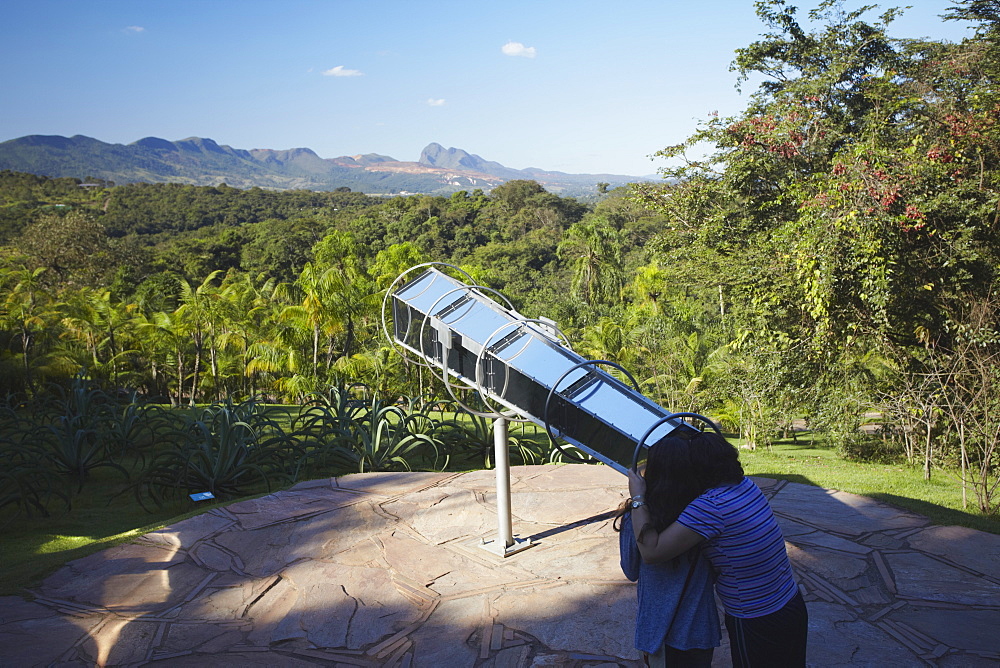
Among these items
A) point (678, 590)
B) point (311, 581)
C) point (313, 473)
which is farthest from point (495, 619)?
point (313, 473)

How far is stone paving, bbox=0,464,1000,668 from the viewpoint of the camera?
3309 mm

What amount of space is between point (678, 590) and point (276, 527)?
11.8ft

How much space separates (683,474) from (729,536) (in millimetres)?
226

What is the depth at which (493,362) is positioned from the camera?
370 centimetres

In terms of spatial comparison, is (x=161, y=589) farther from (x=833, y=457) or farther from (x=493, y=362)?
(x=833, y=457)

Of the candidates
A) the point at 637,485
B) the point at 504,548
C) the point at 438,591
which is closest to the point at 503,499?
the point at 504,548

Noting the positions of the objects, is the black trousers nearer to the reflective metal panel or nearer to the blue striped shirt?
the blue striped shirt

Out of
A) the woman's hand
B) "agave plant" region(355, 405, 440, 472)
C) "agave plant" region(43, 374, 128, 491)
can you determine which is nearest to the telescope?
the woman's hand

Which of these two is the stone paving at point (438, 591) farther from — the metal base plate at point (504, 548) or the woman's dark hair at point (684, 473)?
the woman's dark hair at point (684, 473)

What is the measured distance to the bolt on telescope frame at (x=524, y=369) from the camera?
10.2 ft

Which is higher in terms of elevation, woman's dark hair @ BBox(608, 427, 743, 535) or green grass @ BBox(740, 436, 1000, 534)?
woman's dark hair @ BBox(608, 427, 743, 535)

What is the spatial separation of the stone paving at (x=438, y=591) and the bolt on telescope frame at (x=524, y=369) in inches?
40.4

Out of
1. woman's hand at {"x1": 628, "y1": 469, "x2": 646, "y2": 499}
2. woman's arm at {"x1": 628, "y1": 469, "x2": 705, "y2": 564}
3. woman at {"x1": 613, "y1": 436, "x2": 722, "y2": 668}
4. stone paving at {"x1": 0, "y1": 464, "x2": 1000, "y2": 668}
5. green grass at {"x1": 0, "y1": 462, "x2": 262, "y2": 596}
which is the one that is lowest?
green grass at {"x1": 0, "y1": 462, "x2": 262, "y2": 596}

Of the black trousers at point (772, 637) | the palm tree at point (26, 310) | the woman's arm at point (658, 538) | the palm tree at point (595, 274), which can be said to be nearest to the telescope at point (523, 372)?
the woman's arm at point (658, 538)
